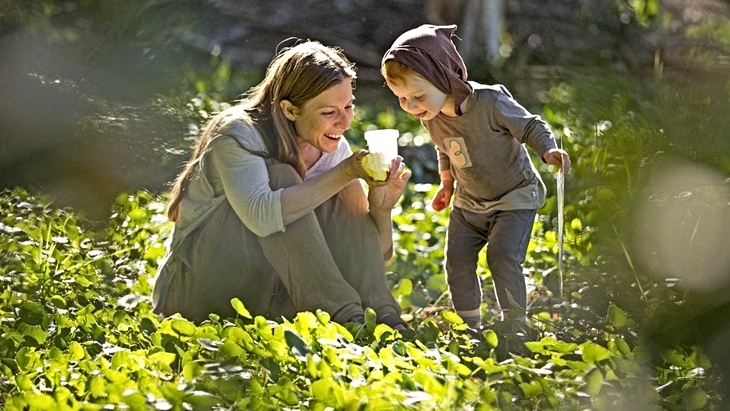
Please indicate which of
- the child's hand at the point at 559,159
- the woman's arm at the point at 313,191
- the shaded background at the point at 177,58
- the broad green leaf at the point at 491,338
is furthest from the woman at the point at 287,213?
the shaded background at the point at 177,58

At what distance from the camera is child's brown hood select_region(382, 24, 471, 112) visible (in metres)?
3.64

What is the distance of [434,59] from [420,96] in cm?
11

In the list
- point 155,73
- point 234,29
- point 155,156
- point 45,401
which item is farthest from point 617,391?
point 234,29

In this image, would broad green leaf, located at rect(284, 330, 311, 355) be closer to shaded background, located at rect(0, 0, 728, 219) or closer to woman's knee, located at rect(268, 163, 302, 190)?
woman's knee, located at rect(268, 163, 302, 190)

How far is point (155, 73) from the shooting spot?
6.49 meters

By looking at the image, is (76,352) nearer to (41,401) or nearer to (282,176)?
(41,401)

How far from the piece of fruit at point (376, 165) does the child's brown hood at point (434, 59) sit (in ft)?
0.95

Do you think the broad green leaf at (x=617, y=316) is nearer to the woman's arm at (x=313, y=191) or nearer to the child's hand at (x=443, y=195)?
the woman's arm at (x=313, y=191)

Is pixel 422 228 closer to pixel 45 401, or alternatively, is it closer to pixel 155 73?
pixel 155 73

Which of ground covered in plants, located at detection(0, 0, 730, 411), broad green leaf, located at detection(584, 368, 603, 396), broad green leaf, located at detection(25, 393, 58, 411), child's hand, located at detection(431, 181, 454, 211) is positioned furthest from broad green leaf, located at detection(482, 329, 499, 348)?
child's hand, located at detection(431, 181, 454, 211)

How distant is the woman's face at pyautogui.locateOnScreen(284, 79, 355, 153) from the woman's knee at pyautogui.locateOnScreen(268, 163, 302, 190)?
123 mm

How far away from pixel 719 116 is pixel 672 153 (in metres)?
0.13

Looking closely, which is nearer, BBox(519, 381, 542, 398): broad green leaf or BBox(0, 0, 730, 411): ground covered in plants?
BBox(0, 0, 730, 411): ground covered in plants

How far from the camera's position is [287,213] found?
3584 millimetres
